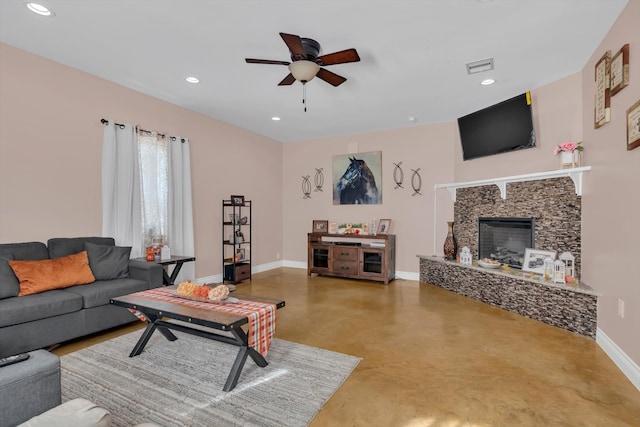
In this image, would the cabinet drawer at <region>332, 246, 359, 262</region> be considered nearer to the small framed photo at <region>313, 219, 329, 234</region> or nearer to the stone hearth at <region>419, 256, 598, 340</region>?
the small framed photo at <region>313, 219, 329, 234</region>

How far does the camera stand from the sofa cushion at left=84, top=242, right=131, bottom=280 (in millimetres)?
3322

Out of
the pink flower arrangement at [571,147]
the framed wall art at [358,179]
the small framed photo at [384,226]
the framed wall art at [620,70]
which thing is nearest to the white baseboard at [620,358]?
the pink flower arrangement at [571,147]

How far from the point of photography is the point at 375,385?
2207 mm

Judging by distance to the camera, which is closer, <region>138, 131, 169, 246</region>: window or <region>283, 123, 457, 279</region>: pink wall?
<region>138, 131, 169, 246</region>: window

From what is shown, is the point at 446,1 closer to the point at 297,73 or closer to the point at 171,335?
the point at 297,73

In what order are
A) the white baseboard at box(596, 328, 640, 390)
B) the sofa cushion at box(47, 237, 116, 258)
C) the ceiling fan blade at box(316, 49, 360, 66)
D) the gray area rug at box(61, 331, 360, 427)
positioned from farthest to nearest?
the sofa cushion at box(47, 237, 116, 258), the ceiling fan blade at box(316, 49, 360, 66), the white baseboard at box(596, 328, 640, 390), the gray area rug at box(61, 331, 360, 427)

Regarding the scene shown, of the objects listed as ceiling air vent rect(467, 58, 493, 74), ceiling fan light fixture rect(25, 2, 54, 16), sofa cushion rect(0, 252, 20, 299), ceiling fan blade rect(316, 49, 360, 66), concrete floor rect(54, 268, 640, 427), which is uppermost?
ceiling fan light fixture rect(25, 2, 54, 16)

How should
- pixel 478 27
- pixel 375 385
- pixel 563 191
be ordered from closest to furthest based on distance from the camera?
1. pixel 375 385
2. pixel 478 27
3. pixel 563 191

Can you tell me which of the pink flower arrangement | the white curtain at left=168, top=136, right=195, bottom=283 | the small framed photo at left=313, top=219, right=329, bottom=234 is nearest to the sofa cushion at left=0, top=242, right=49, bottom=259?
the white curtain at left=168, top=136, right=195, bottom=283

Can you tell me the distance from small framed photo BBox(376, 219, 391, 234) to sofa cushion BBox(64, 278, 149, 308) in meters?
3.87

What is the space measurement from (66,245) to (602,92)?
5.46m

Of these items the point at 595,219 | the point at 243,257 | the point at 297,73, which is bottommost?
the point at 243,257

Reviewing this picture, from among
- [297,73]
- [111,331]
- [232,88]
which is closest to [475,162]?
[297,73]

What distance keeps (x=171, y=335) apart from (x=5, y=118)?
2.63 meters
